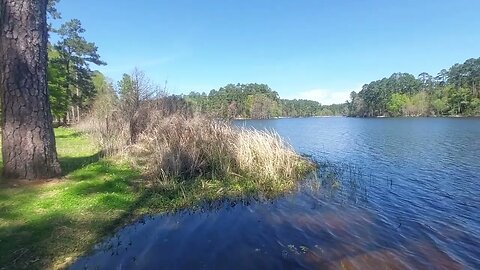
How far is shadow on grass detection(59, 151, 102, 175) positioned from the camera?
383 inches

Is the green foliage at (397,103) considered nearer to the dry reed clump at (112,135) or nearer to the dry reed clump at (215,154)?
the dry reed clump at (215,154)

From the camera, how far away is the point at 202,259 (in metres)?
4.86

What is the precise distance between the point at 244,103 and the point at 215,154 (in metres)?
81.5

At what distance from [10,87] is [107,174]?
3.53 meters

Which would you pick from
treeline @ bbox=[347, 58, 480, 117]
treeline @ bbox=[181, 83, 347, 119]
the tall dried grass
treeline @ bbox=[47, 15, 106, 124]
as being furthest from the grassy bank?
treeline @ bbox=[347, 58, 480, 117]

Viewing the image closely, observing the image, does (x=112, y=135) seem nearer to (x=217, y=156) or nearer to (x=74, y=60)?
(x=217, y=156)

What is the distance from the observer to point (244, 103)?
91125 mm

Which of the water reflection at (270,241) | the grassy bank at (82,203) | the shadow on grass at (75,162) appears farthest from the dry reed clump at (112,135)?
the water reflection at (270,241)

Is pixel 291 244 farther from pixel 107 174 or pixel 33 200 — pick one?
pixel 107 174

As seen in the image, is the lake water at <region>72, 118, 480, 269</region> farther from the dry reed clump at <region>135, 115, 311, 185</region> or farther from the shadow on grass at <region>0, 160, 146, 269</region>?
the dry reed clump at <region>135, 115, 311, 185</region>

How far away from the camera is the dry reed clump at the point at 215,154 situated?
30.9 ft

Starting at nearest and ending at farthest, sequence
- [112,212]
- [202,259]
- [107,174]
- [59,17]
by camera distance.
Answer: [202,259], [112,212], [107,174], [59,17]

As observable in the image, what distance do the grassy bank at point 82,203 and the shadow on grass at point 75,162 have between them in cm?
3

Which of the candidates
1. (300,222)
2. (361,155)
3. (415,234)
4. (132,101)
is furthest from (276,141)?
(361,155)
